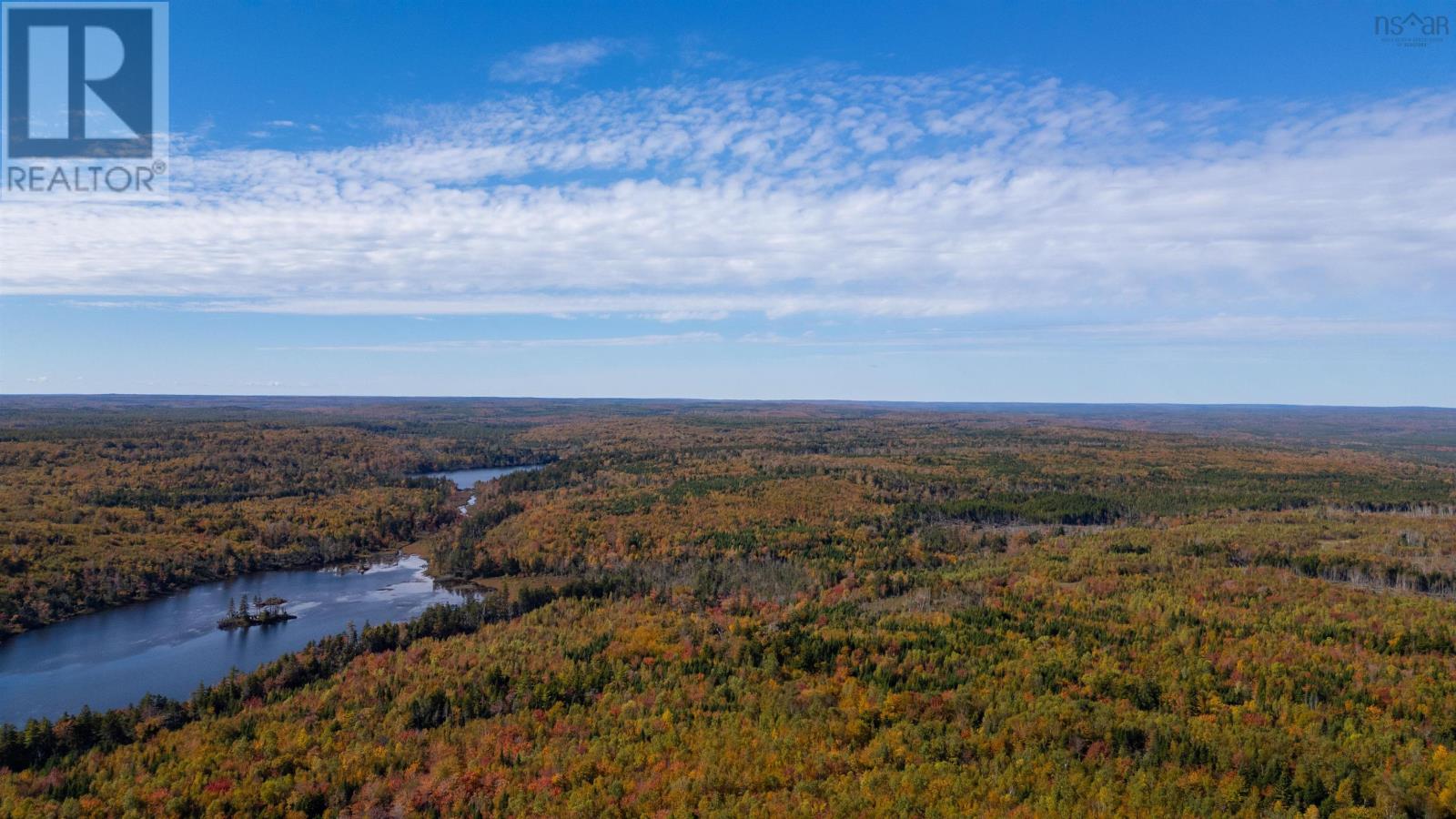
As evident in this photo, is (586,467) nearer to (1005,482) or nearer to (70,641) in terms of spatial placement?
(1005,482)

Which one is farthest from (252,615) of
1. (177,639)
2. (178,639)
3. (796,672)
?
(796,672)

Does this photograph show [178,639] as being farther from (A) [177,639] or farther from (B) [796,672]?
(B) [796,672]

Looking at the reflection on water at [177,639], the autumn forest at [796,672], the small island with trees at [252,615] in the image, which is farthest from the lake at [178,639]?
the autumn forest at [796,672]

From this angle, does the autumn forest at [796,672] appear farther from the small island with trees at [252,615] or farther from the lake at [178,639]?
the lake at [178,639]

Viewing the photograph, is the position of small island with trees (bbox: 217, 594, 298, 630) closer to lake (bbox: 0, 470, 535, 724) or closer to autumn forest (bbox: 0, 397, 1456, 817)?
lake (bbox: 0, 470, 535, 724)

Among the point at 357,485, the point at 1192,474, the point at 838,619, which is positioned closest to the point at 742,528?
the point at 838,619

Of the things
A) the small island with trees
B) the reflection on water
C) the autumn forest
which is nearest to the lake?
the reflection on water
